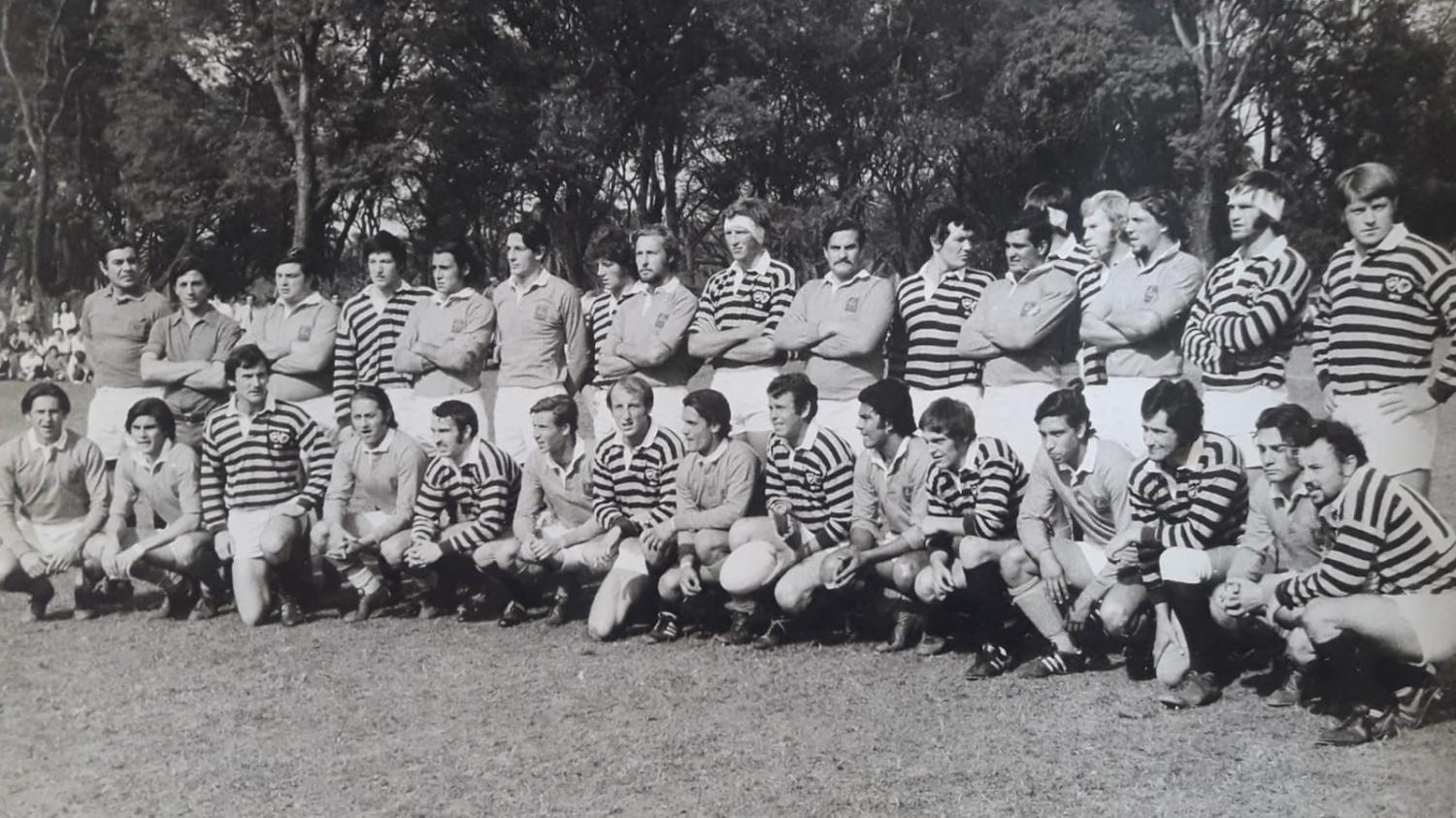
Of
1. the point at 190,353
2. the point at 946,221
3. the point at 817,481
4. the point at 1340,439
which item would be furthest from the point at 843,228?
the point at 190,353

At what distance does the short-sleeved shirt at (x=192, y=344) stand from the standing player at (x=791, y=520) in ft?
9.28

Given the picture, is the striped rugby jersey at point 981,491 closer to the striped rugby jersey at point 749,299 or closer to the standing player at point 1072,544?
the standing player at point 1072,544

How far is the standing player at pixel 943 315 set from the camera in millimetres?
4875

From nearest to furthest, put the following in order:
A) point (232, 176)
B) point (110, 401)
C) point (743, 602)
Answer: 1. point (743, 602)
2. point (110, 401)
3. point (232, 176)

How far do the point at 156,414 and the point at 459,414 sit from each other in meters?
1.39

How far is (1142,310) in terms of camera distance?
14.5ft

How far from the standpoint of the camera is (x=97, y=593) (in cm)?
564

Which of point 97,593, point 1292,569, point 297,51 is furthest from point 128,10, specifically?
point 1292,569

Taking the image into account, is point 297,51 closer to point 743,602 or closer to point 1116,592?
point 743,602

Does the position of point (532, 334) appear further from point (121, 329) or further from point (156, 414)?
point (121, 329)

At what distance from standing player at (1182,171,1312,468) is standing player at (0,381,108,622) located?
4595 millimetres

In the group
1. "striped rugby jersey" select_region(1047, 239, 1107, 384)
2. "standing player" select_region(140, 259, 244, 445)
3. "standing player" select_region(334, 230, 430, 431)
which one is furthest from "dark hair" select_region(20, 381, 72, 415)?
"striped rugby jersey" select_region(1047, 239, 1107, 384)

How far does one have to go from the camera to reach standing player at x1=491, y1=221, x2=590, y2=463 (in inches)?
221

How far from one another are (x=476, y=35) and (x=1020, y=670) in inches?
505
